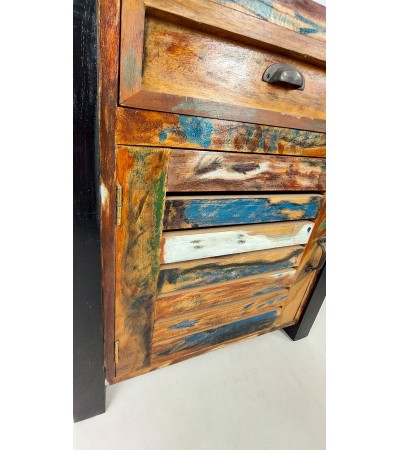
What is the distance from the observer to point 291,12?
1.64 ft

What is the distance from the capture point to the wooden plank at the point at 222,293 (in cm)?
77

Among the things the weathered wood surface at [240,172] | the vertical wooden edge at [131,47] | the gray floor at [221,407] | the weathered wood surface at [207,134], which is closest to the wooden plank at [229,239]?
the weathered wood surface at [240,172]

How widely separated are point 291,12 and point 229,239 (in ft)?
1.72

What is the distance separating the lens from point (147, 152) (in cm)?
51

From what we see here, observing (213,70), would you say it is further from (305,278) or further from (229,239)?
(305,278)

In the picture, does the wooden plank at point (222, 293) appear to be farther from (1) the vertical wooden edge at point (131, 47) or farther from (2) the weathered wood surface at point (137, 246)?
(1) the vertical wooden edge at point (131, 47)

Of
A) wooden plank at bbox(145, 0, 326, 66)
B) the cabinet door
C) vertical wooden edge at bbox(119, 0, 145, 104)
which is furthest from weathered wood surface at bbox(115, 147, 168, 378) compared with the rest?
wooden plank at bbox(145, 0, 326, 66)

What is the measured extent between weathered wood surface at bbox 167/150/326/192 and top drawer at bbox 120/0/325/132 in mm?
90

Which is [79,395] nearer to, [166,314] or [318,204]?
[166,314]

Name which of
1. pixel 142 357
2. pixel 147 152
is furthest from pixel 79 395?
pixel 147 152

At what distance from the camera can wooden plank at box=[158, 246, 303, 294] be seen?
0.71 metres

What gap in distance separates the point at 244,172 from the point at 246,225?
168mm

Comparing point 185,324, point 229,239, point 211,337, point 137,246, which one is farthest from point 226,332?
point 137,246

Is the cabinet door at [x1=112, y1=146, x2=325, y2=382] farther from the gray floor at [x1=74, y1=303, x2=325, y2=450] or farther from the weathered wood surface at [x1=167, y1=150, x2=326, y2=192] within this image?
the gray floor at [x1=74, y1=303, x2=325, y2=450]
